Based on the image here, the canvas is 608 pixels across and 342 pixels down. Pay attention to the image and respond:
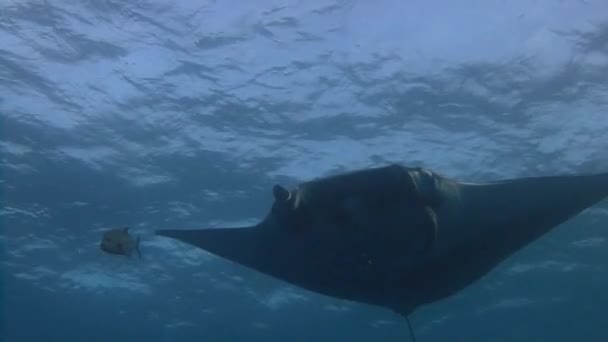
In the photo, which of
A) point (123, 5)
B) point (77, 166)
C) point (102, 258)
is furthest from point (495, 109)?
point (102, 258)

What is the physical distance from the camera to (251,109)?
1441cm

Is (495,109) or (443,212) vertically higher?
(495,109)

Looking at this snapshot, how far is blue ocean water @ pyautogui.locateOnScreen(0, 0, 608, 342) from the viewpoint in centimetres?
1192

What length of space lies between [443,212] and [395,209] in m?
0.69

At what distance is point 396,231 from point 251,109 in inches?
380

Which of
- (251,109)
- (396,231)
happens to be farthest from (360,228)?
(251,109)

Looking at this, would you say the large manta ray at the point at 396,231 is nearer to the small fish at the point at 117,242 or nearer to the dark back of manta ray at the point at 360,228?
the dark back of manta ray at the point at 360,228

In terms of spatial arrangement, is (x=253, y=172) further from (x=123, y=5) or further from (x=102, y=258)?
(x=102, y=258)

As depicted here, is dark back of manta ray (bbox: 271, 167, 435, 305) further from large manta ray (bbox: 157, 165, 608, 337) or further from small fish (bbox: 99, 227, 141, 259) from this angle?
small fish (bbox: 99, 227, 141, 259)

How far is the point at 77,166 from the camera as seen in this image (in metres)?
17.2

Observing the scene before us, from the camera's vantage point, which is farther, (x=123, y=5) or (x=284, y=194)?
(x=123, y=5)

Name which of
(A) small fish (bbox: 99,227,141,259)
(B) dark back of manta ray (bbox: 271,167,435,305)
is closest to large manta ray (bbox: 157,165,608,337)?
(B) dark back of manta ray (bbox: 271,167,435,305)

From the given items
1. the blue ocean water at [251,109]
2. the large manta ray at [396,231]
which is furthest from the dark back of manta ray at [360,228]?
the blue ocean water at [251,109]

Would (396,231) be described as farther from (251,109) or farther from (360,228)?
(251,109)
